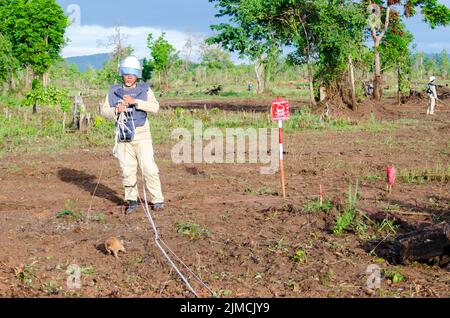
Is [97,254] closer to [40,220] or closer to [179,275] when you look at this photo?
[179,275]

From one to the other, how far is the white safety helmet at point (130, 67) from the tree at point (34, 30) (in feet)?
97.0

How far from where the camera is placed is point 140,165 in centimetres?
706

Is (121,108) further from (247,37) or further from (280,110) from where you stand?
(247,37)

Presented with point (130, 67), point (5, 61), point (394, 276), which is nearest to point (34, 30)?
point (5, 61)

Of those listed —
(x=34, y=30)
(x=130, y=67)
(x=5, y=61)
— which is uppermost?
(x=34, y=30)

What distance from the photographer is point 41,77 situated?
3859 cm

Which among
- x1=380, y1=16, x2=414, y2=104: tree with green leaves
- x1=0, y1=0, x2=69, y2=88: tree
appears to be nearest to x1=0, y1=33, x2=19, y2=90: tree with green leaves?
x1=0, y1=0, x2=69, y2=88: tree

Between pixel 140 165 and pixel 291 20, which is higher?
pixel 291 20

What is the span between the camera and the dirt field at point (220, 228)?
4672 millimetres

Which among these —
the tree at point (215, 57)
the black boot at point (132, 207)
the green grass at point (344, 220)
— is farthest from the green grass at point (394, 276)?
the tree at point (215, 57)

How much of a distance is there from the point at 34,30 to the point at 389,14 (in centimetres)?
2163

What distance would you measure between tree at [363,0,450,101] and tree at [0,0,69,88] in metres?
19.8

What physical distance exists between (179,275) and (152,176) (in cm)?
244
